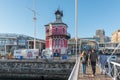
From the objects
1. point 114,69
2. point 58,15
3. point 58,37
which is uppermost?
point 58,15

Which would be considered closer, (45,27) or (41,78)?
(41,78)

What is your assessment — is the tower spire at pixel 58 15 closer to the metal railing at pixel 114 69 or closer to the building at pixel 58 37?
the building at pixel 58 37

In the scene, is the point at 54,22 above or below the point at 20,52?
above

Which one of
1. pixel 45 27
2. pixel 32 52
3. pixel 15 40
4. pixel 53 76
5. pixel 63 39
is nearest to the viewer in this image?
pixel 53 76

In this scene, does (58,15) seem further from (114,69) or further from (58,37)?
(114,69)

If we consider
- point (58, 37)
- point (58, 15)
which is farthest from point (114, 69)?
point (58, 15)

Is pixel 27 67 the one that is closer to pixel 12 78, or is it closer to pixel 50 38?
pixel 12 78

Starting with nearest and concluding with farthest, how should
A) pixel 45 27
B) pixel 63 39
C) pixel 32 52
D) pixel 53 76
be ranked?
pixel 53 76 < pixel 32 52 < pixel 63 39 < pixel 45 27

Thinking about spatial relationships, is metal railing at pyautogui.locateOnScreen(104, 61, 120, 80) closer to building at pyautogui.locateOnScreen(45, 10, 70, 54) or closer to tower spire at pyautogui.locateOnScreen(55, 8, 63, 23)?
building at pyautogui.locateOnScreen(45, 10, 70, 54)

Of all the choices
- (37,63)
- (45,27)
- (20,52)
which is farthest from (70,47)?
(37,63)

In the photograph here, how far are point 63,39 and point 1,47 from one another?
32196mm

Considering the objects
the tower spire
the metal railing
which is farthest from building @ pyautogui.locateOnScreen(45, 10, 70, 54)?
the metal railing

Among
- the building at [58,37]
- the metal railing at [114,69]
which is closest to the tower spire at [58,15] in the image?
the building at [58,37]

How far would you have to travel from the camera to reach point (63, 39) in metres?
61.2
